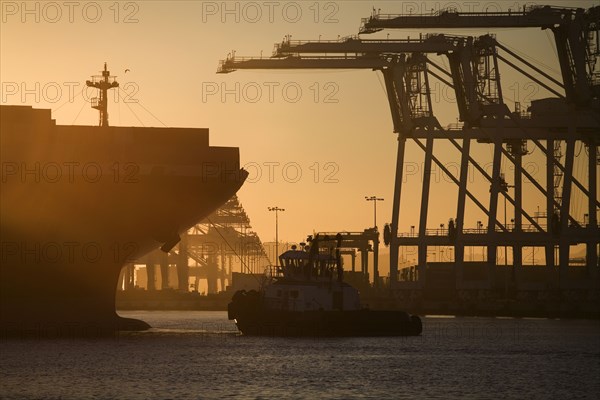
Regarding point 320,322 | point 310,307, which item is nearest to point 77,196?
point 310,307

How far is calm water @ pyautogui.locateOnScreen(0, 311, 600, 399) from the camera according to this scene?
47.3 m

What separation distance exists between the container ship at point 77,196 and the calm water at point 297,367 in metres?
2.08

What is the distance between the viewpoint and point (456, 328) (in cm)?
8556

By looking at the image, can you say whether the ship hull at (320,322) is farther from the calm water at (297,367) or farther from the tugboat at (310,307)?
the calm water at (297,367)

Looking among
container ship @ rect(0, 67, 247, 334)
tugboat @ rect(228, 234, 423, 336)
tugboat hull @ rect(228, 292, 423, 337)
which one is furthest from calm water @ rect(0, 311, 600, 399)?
container ship @ rect(0, 67, 247, 334)

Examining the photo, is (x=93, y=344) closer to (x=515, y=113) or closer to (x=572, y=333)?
(x=572, y=333)

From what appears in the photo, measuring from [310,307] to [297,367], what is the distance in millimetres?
13227

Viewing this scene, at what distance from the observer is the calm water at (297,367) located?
47.3 meters

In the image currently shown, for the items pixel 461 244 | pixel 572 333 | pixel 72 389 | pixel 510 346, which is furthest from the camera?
pixel 461 244

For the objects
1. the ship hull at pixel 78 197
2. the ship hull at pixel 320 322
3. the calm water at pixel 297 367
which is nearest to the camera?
the calm water at pixel 297 367

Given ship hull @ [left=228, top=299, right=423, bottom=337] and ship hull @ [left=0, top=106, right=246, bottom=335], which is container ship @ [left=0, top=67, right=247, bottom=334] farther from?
ship hull @ [left=228, top=299, right=423, bottom=337]

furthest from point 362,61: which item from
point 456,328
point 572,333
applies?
point 572,333

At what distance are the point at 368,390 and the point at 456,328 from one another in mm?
38272

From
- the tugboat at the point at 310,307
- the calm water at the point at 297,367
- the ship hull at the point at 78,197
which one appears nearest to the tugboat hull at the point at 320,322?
the tugboat at the point at 310,307
